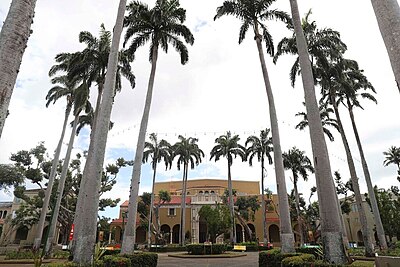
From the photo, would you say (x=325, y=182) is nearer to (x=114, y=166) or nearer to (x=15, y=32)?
(x=15, y=32)

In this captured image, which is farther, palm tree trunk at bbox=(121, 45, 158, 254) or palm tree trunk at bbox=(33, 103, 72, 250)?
palm tree trunk at bbox=(33, 103, 72, 250)

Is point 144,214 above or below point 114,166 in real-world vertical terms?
below

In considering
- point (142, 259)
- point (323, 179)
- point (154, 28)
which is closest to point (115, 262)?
point (142, 259)

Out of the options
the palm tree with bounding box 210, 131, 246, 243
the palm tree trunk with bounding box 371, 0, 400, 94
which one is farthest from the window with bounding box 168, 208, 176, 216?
the palm tree trunk with bounding box 371, 0, 400, 94

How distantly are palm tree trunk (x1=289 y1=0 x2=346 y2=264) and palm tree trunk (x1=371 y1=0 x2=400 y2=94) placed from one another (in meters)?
6.24

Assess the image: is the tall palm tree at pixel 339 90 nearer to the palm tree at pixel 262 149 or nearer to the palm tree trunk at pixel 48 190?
the palm tree at pixel 262 149

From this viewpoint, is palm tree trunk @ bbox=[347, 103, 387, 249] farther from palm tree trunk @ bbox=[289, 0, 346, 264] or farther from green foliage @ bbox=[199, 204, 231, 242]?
palm tree trunk @ bbox=[289, 0, 346, 264]

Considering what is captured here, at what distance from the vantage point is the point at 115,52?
482 inches

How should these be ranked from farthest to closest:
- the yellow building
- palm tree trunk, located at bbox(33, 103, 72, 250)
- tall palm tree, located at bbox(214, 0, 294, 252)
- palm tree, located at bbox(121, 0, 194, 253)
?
the yellow building → palm tree trunk, located at bbox(33, 103, 72, 250) → palm tree, located at bbox(121, 0, 194, 253) → tall palm tree, located at bbox(214, 0, 294, 252)

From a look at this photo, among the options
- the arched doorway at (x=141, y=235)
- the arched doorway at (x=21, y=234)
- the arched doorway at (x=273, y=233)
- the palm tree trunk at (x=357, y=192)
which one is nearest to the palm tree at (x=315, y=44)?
the palm tree trunk at (x=357, y=192)

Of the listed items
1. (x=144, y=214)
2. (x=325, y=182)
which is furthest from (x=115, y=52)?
(x=144, y=214)

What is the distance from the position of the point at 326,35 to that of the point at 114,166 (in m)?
→ 28.9

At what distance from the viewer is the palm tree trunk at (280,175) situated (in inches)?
539

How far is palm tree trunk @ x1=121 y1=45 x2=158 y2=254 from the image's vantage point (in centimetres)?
1415
